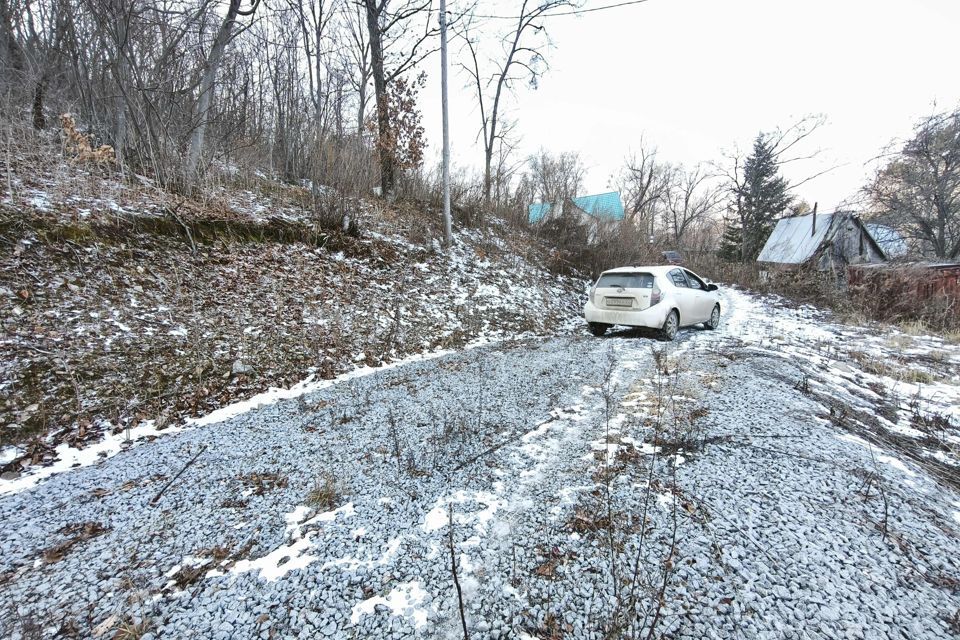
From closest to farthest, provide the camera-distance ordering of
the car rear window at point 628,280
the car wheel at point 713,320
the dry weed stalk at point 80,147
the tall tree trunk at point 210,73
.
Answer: the dry weed stalk at point 80,147
the car rear window at point 628,280
the tall tree trunk at point 210,73
the car wheel at point 713,320

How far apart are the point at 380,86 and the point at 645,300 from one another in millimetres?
10428

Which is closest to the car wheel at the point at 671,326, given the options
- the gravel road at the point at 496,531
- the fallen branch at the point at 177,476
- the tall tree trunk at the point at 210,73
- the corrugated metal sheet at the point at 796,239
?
the gravel road at the point at 496,531

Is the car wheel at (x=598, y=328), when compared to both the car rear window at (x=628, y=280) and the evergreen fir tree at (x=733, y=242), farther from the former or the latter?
the evergreen fir tree at (x=733, y=242)

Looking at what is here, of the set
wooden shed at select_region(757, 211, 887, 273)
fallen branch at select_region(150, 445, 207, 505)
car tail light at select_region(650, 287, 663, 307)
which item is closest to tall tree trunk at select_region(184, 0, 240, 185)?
fallen branch at select_region(150, 445, 207, 505)

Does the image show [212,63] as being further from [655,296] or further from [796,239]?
[796,239]

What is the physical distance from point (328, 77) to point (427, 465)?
14975 mm

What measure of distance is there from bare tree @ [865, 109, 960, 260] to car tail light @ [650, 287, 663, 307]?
1702 cm

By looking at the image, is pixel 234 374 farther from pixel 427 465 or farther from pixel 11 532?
pixel 427 465

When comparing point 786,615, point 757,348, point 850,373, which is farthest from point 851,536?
point 757,348

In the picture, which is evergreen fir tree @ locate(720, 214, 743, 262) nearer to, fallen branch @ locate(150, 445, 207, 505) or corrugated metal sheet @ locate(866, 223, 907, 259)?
corrugated metal sheet @ locate(866, 223, 907, 259)

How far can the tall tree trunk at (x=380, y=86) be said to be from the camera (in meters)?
10.7

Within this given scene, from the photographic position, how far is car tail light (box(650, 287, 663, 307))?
22.7 ft

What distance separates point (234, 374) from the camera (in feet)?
14.2

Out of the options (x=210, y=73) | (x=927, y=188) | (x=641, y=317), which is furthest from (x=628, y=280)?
(x=927, y=188)
